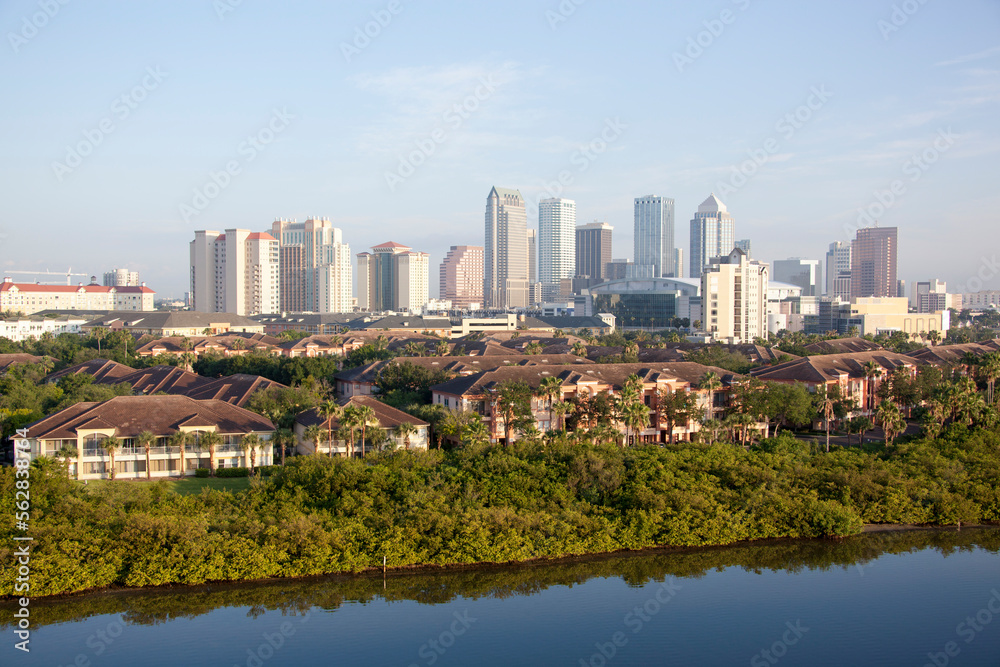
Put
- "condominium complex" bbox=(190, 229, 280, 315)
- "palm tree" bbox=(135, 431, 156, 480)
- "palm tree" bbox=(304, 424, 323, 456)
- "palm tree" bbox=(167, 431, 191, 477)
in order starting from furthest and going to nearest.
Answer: "condominium complex" bbox=(190, 229, 280, 315)
"palm tree" bbox=(304, 424, 323, 456)
"palm tree" bbox=(167, 431, 191, 477)
"palm tree" bbox=(135, 431, 156, 480)

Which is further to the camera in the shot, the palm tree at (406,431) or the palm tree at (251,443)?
the palm tree at (406,431)

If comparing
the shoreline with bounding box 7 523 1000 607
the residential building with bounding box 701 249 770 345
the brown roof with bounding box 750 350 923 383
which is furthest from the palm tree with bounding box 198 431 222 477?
the residential building with bounding box 701 249 770 345

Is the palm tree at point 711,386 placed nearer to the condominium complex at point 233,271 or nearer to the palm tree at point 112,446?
the palm tree at point 112,446

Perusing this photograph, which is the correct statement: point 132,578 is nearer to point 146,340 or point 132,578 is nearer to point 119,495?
point 119,495

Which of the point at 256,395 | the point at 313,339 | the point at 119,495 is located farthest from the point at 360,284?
the point at 119,495

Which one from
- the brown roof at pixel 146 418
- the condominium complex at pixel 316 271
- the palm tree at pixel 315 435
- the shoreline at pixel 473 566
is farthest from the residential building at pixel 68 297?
the shoreline at pixel 473 566
